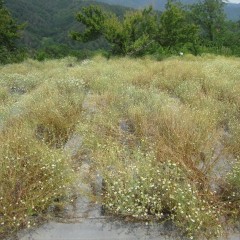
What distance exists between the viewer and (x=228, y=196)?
3.46m

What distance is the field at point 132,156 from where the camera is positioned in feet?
10.5

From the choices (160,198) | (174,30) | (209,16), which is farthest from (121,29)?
(209,16)

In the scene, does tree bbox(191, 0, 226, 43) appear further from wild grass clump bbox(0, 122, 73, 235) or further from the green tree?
wild grass clump bbox(0, 122, 73, 235)

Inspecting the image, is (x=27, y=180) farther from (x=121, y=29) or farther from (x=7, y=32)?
(x=7, y=32)

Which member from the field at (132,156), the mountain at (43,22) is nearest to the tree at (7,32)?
the field at (132,156)

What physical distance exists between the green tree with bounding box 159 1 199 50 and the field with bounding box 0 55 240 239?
18223 mm

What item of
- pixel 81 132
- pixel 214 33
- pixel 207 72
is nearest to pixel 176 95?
pixel 207 72

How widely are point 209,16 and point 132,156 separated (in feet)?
135

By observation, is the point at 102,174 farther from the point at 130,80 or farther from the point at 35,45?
the point at 35,45

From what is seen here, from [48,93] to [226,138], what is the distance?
12.6 feet

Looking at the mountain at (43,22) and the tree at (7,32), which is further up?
the tree at (7,32)

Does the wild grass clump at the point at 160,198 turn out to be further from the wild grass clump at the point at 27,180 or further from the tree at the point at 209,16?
the tree at the point at 209,16

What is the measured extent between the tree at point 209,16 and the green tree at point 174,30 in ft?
53.7

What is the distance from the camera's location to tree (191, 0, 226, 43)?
133 ft
